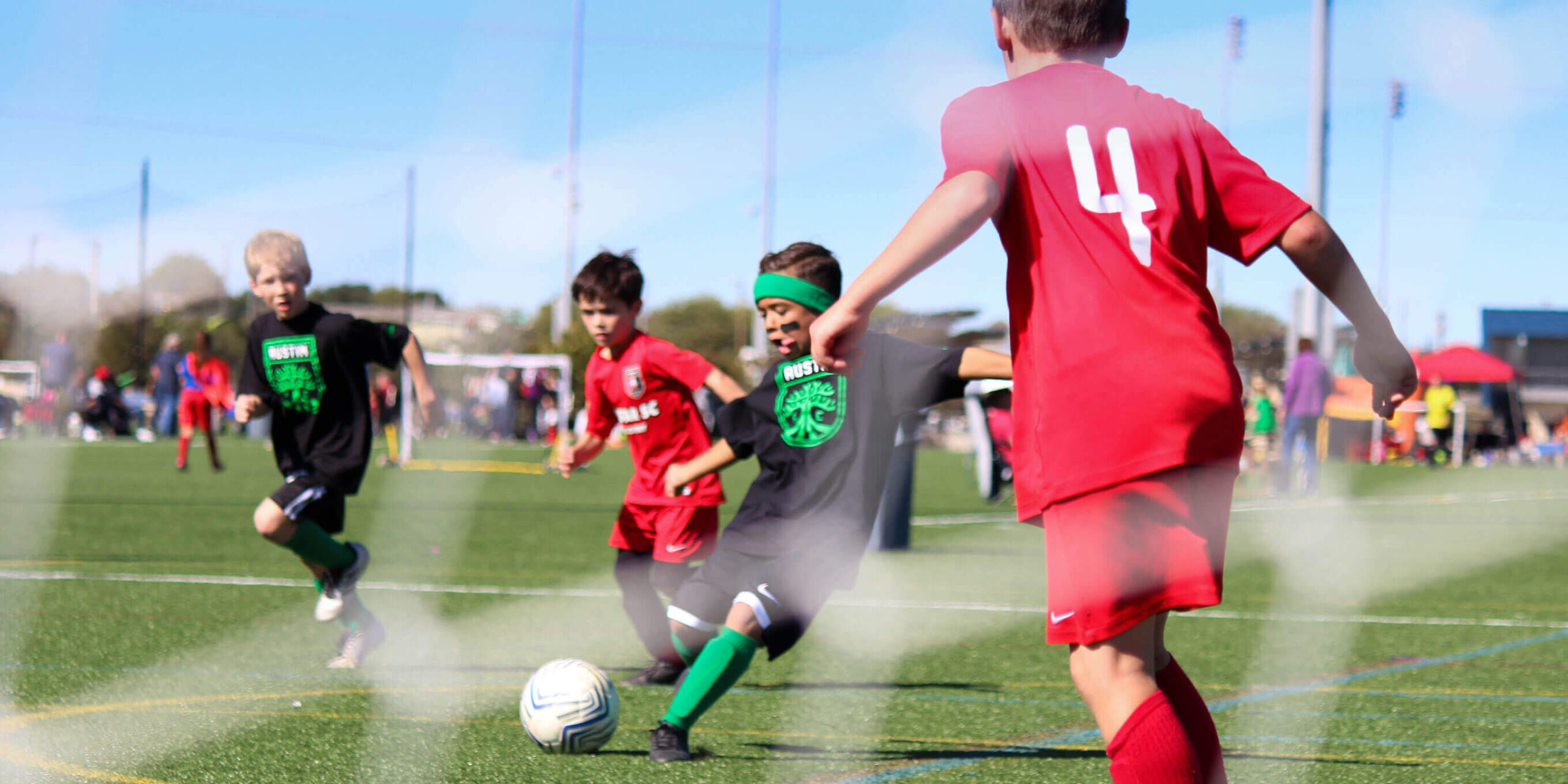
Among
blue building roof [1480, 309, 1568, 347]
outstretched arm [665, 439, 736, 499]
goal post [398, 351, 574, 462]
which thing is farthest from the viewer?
blue building roof [1480, 309, 1568, 347]

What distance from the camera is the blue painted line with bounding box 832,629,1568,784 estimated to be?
11.1 feet

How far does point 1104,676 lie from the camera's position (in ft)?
6.86

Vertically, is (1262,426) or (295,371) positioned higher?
(295,371)

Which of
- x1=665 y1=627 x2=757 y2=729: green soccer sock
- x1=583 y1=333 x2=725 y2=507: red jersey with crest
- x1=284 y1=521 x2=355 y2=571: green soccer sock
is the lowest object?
x1=665 y1=627 x2=757 y2=729: green soccer sock

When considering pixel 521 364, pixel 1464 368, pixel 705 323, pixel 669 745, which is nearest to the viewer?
pixel 669 745

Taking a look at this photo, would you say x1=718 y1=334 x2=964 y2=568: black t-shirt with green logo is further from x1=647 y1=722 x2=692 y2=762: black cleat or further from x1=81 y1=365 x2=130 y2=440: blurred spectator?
x1=81 y1=365 x2=130 y2=440: blurred spectator

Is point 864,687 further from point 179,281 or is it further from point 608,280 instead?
point 179,281

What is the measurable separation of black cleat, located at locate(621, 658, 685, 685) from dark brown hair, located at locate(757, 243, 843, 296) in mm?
1453

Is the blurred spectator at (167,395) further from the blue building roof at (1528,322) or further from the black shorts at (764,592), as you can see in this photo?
the blue building roof at (1528,322)

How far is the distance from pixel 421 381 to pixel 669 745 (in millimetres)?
1890

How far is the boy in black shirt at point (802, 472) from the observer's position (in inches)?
143

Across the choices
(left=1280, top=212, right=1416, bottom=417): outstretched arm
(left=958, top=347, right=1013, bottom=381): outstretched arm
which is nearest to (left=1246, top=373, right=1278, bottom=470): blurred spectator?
(left=958, top=347, right=1013, bottom=381): outstretched arm

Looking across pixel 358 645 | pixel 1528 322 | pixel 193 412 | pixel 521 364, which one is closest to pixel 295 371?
pixel 358 645

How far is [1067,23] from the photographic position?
86.4 inches
